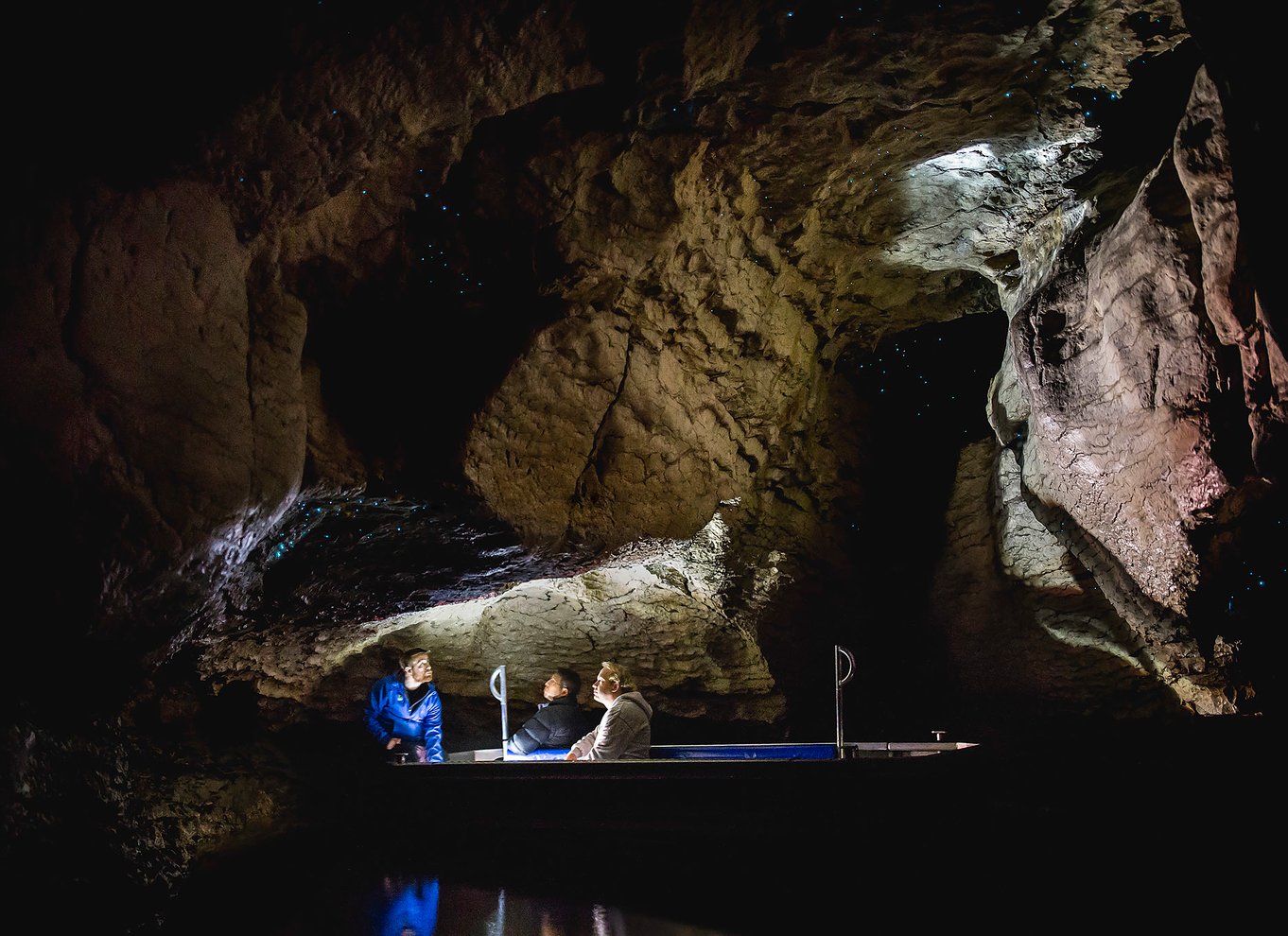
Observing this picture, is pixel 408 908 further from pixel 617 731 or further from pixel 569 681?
pixel 569 681

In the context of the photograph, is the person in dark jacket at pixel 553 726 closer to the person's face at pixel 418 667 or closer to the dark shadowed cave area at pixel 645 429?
the person's face at pixel 418 667

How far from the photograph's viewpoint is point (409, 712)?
5.99m

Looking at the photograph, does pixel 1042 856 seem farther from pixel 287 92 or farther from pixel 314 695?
pixel 314 695

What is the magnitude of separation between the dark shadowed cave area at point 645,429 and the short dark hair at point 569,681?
2.87 feet

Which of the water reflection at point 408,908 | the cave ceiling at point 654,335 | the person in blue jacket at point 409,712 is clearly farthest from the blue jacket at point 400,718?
the water reflection at point 408,908

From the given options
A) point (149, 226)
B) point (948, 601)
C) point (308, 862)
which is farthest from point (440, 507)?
point (948, 601)

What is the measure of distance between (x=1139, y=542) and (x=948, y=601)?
6.91 ft

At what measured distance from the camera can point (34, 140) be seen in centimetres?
Answer: 262

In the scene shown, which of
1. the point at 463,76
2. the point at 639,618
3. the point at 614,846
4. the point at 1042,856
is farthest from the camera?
the point at 639,618

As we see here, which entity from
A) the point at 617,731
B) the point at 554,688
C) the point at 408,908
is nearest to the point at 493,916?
the point at 408,908

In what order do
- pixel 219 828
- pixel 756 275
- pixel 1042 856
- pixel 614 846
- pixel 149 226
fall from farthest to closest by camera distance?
pixel 219 828 → pixel 756 275 → pixel 614 846 → pixel 149 226 → pixel 1042 856

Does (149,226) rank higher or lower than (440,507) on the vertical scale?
higher

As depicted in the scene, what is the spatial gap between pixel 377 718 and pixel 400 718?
16cm

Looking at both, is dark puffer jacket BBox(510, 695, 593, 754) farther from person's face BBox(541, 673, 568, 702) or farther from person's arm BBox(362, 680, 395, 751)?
person's arm BBox(362, 680, 395, 751)
